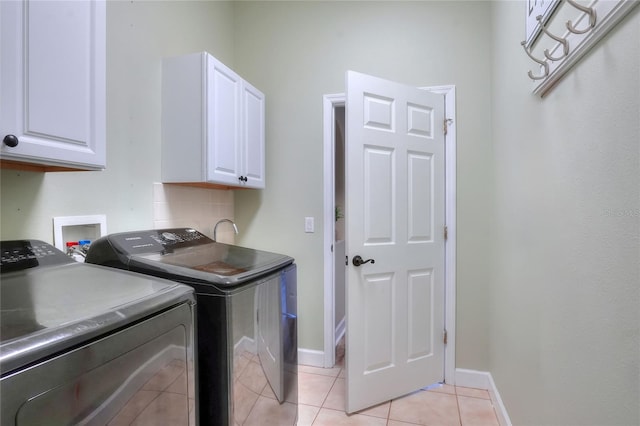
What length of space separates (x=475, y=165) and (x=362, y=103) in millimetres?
942

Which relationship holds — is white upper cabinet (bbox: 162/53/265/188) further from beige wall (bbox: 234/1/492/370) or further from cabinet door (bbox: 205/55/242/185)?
beige wall (bbox: 234/1/492/370)

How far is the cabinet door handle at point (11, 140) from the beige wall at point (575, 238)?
1.62m

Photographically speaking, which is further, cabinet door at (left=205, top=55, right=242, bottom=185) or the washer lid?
cabinet door at (left=205, top=55, right=242, bottom=185)

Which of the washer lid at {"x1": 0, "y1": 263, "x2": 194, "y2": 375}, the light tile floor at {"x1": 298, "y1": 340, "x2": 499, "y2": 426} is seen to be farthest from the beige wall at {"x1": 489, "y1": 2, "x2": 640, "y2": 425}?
the washer lid at {"x1": 0, "y1": 263, "x2": 194, "y2": 375}

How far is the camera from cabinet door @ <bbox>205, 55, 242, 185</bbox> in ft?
6.21

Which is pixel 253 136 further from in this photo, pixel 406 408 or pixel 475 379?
pixel 475 379

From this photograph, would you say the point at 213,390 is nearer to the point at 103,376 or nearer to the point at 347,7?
the point at 103,376

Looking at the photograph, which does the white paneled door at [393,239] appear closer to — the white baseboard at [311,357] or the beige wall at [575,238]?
the beige wall at [575,238]

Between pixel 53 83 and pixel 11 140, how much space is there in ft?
0.77

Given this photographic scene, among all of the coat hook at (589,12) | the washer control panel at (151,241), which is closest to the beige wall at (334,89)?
the washer control panel at (151,241)

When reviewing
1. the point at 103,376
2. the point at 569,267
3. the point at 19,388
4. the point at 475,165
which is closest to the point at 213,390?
the point at 103,376

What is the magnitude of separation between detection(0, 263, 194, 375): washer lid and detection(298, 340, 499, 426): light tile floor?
4.74 ft

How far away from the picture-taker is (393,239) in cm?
213

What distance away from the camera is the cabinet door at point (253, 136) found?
7.49 ft
